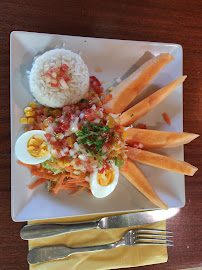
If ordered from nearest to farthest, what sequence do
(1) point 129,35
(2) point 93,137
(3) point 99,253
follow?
(2) point 93,137 → (3) point 99,253 → (1) point 129,35

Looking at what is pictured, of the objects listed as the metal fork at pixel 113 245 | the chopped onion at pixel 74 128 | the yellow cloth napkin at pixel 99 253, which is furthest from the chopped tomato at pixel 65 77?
the metal fork at pixel 113 245

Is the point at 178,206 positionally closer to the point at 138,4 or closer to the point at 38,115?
the point at 38,115

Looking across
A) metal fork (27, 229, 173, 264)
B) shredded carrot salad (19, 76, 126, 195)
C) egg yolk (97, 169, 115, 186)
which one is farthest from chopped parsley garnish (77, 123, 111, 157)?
metal fork (27, 229, 173, 264)

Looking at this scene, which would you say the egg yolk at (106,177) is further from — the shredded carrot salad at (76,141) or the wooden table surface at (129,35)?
the wooden table surface at (129,35)

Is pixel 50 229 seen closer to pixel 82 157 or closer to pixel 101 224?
pixel 101 224

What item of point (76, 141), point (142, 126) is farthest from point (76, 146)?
point (142, 126)
